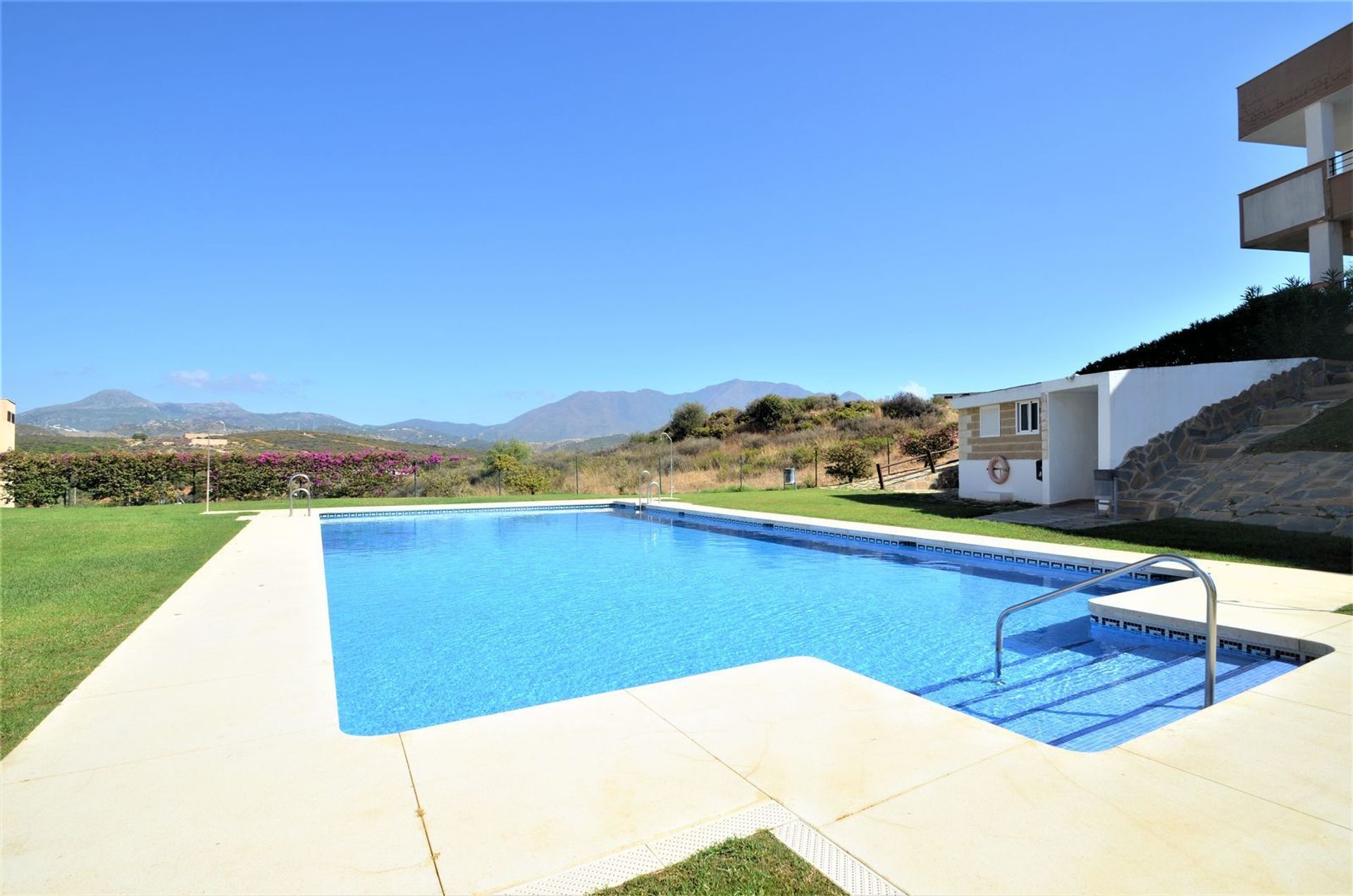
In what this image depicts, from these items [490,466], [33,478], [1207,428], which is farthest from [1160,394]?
[33,478]

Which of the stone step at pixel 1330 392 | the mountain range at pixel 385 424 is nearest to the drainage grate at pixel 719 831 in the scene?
the stone step at pixel 1330 392

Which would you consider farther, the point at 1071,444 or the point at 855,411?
the point at 855,411

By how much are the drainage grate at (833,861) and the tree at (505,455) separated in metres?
20.8

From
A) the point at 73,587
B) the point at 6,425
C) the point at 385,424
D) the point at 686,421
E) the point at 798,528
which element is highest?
the point at 385,424

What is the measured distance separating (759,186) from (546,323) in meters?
18.9

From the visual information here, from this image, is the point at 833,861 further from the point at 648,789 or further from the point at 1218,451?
the point at 1218,451

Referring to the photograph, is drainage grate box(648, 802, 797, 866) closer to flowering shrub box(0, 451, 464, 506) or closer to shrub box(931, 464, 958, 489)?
shrub box(931, 464, 958, 489)

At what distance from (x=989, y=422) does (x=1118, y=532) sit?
201 inches

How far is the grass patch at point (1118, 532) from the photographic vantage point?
24.3 ft

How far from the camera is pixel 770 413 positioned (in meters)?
35.6

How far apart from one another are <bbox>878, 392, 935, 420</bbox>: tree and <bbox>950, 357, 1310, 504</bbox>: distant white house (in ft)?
55.8

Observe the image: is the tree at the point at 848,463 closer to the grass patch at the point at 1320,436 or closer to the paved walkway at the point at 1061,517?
the paved walkway at the point at 1061,517

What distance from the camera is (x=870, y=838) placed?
2.07m

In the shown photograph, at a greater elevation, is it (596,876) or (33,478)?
(33,478)
